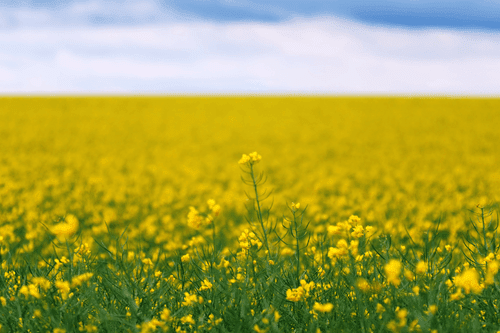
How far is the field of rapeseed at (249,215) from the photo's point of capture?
2.43 meters

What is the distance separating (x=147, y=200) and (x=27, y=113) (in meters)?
18.9

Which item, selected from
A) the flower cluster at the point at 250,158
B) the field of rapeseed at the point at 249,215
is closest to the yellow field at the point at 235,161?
the field of rapeseed at the point at 249,215

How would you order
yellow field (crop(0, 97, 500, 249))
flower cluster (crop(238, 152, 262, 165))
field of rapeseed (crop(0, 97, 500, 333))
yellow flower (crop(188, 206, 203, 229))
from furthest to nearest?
yellow field (crop(0, 97, 500, 249)), flower cluster (crop(238, 152, 262, 165)), field of rapeseed (crop(0, 97, 500, 333)), yellow flower (crop(188, 206, 203, 229))

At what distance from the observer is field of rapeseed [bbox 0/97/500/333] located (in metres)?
2.43

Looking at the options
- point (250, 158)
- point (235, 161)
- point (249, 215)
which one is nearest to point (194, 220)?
point (250, 158)

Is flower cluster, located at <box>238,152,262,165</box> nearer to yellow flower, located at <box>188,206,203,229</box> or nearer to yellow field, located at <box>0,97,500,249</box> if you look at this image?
yellow flower, located at <box>188,206,203,229</box>

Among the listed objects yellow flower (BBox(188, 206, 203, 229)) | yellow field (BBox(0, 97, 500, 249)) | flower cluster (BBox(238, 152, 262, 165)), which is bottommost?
yellow field (BBox(0, 97, 500, 249))

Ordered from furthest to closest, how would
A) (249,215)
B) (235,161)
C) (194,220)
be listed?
1. (235,161)
2. (249,215)
3. (194,220)

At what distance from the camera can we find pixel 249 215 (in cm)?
303

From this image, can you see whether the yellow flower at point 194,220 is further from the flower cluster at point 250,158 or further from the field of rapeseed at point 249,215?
the flower cluster at point 250,158

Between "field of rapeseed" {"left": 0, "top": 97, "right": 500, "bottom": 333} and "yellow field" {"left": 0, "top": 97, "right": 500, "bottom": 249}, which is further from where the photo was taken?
Answer: "yellow field" {"left": 0, "top": 97, "right": 500, "bottom": 249}

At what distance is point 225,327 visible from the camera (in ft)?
7.98

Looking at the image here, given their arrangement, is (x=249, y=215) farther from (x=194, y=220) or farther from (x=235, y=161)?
(x=235, y=161)

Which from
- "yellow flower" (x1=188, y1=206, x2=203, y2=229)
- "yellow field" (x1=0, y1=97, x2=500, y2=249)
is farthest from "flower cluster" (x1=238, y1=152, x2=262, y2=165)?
"yellow field" (x1=0, y1=97, x2=500, y2=249)
